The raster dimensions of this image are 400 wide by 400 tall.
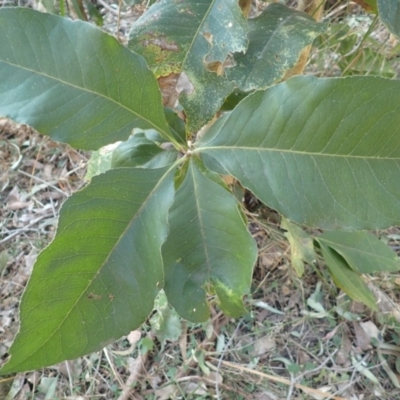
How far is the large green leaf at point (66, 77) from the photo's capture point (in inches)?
20.0

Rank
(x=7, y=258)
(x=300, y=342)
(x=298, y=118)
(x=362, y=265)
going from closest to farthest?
(x=298, y=118) < (x=362, y=265) < (x=300, y=342) < (x=7, y=258)

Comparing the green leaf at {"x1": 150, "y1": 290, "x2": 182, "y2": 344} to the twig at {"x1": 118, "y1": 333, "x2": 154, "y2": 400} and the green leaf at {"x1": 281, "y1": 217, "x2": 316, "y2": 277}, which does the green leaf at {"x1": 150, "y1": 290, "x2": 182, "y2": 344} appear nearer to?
the twig at {"x1": 118, "y1": 333, "x2": 154, "y2": 400}

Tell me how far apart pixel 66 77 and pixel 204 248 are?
29cm

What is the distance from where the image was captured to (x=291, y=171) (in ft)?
1.73

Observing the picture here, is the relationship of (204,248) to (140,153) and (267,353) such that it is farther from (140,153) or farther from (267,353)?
(267,353)

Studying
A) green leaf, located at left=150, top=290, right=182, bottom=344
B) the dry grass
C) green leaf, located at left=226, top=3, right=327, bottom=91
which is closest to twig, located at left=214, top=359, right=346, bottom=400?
the dry grass

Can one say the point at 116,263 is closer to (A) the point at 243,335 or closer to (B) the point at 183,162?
(B) the point at 183,162

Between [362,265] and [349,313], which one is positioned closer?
[362,265]

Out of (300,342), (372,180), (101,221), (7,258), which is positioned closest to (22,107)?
(101,221)

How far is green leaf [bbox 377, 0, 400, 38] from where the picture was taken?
1.93 feet

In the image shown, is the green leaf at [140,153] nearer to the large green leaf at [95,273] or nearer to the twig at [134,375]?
the large green leaf at [95,273]

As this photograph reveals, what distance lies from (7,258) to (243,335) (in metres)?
0.91

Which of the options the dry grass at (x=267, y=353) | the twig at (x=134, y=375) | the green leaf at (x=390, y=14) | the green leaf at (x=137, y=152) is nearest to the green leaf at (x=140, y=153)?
the green leaf at (x=137, y=152)

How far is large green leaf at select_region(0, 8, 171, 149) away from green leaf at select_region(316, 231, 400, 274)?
30.2 inches
